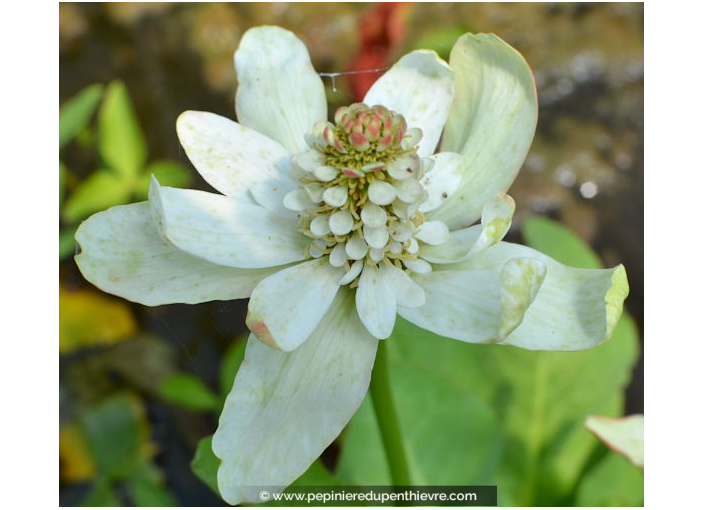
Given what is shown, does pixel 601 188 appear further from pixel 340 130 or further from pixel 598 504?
pixel 340 130

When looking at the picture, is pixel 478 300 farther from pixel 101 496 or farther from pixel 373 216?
pixel 101 496

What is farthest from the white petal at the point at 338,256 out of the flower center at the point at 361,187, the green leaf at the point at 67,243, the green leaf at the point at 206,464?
the green leaf at the point at 67,243

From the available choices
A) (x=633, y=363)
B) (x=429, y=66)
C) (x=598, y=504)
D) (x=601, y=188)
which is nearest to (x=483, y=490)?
(x=598, y=504)

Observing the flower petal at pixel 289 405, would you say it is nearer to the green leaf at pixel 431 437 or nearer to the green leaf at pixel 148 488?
the green leaf at pixel 431 437

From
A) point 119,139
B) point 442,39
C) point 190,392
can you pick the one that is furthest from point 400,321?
point 119,139

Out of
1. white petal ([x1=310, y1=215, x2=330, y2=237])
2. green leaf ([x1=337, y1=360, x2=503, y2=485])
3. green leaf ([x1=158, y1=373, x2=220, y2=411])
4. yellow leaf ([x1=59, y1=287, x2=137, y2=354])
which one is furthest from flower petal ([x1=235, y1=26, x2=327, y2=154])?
yellow leaf ([x1=59, y1=287, x2=137, y2=354])

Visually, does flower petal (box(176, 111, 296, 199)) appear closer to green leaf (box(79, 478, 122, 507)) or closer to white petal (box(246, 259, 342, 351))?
white petal (box(246, 259, 342, 351))
